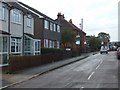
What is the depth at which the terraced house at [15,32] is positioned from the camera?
2831 cm

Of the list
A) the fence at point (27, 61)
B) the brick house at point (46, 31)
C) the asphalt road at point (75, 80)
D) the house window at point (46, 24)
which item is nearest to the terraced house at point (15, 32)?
the fence at point (27, 61)

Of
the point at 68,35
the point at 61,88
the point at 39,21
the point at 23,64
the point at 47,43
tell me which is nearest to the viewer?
the point at 61,88

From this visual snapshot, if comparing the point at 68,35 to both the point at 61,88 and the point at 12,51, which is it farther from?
the point at 61,88

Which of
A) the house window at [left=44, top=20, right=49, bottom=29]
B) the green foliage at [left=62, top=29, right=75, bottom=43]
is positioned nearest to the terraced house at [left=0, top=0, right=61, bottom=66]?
the house window at [left=44, top=20, right=49, bottom=29]

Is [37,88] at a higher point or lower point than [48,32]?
lower

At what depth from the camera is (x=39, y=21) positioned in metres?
45.7

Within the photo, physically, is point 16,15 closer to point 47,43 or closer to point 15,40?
point 15,40

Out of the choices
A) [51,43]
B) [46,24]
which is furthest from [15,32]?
[51,43]

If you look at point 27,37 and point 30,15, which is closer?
point 27,37

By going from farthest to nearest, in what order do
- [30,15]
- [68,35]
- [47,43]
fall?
[68,35] → [47,43] → [30,15]

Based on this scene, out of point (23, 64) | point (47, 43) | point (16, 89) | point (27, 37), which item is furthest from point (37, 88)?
point (47, 43)

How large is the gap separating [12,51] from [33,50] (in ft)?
21.5

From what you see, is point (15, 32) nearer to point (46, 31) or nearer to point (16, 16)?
point (16, 16)

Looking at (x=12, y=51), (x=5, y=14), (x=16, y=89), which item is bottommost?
(x=16, y=89)
